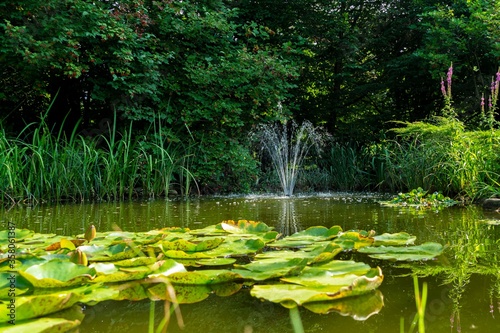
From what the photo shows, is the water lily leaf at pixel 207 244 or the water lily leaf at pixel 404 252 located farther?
the water lily leaf at pixel 207 244

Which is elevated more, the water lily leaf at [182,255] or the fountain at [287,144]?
the fountain at [287,144]

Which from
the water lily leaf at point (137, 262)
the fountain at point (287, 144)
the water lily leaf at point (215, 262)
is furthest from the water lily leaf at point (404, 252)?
the fountain at point (287, 144)

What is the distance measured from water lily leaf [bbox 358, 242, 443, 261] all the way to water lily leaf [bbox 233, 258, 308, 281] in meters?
0.36

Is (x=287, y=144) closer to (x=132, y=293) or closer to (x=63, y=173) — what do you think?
(x=63, y=173)

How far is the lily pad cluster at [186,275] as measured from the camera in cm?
88

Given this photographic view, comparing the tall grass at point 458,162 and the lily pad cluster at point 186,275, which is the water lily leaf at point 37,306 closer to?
the lily pad cluster at point 186,275

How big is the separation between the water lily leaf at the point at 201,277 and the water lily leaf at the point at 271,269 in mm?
38

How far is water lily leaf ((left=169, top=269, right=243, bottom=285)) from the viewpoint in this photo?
106 cm

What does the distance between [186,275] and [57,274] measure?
1.00ft

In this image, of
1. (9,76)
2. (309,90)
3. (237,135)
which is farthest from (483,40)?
(9,76)

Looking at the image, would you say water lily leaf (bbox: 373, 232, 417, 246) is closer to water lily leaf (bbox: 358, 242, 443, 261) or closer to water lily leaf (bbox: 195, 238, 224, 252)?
water lily leaf (bbox: 358, 242, 443, 261)

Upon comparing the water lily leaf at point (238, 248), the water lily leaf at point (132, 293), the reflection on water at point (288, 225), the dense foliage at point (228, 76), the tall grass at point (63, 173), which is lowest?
the water lily leaf at point (132, 293)

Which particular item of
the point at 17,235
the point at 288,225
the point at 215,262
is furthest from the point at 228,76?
the point at 215,262

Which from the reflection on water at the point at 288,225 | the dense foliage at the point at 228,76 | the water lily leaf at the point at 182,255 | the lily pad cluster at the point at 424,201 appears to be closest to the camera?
the water lily leaf at the point at 182,255
